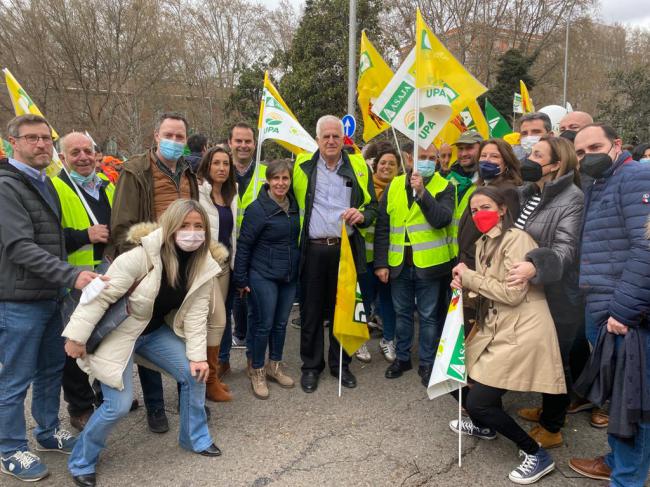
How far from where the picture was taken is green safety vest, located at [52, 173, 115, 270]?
3.45m

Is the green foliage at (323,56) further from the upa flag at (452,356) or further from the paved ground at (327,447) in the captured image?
the upa flag at (452,356)

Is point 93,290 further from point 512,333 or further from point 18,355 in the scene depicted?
point 512,333

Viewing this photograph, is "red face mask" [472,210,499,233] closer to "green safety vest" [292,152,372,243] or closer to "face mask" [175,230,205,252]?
"green safety vest" [292,152,372,243]

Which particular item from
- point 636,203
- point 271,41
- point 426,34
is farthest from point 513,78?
point 636,203

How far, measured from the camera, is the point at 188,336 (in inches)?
128

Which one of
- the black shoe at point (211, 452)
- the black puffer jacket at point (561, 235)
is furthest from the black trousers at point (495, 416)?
the black shoe at point (211, 452)

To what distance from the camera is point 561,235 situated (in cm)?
308

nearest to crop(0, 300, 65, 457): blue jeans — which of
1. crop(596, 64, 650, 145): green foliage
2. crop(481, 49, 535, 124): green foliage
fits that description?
crop(596, 64, 650, 145): green foliage

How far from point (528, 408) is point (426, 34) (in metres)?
3.36

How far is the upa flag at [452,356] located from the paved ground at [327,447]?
0.47 meters

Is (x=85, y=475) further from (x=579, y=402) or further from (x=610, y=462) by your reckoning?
(x=579, y=402)

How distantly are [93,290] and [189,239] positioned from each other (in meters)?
0.64

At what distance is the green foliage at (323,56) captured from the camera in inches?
698

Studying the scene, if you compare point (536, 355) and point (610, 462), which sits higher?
point (536, 355)
